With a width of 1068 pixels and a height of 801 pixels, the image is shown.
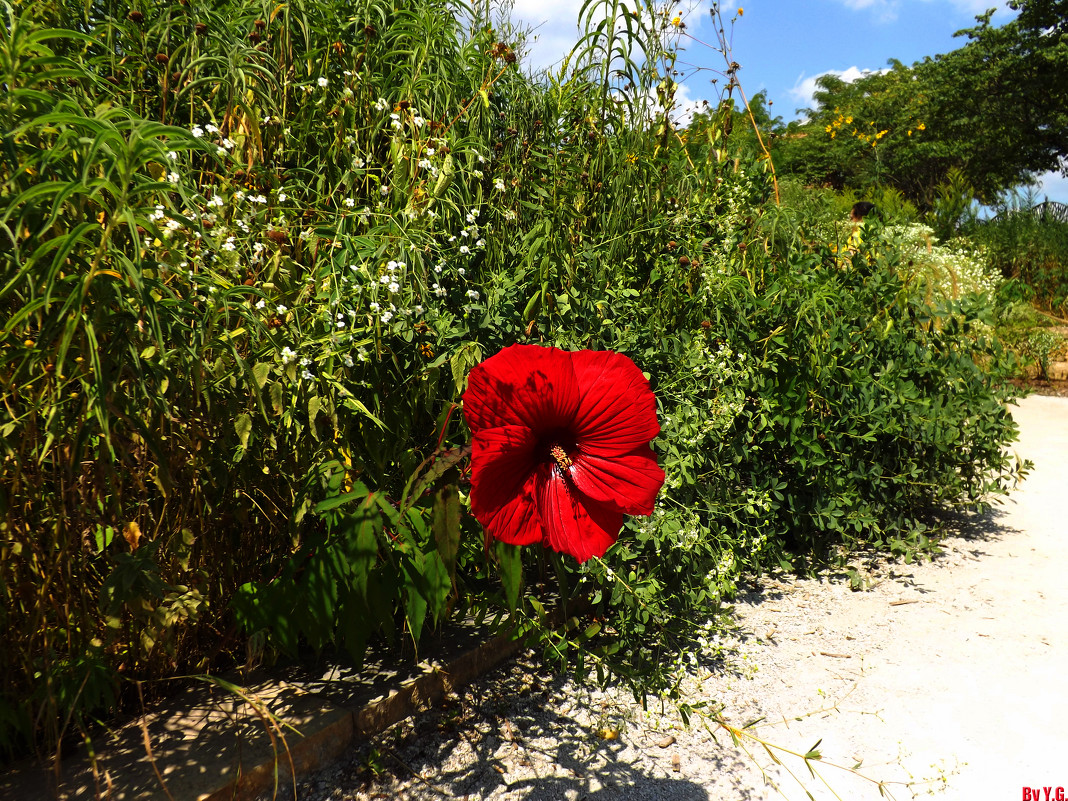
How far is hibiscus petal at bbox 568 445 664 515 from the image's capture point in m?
1.33

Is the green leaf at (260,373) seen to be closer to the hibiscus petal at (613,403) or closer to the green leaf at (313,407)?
the green leaf at (313,407)

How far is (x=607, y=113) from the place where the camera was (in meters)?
2.55

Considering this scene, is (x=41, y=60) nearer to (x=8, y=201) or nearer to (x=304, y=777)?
(x=8, y=201)

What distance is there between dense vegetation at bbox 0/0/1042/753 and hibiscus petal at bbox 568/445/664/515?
25cm

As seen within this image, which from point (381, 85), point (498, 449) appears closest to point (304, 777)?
point (498, 449)

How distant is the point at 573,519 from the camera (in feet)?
4.31

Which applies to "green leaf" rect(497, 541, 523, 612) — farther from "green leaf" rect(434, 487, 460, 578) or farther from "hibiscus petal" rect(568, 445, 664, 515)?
"hibiscus petal" rect(568, 445, 664, 515)

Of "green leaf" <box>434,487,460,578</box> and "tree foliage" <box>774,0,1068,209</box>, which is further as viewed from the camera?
"tree foliage" <box>774,0,1068,209</box>

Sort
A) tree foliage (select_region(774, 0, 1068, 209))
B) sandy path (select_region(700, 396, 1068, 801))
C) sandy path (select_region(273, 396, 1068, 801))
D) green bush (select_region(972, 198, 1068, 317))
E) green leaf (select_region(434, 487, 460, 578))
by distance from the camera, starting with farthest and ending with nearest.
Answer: tree foliage (select_region(774, 0, 1068, 209))
green bush (select_region(972, 198, 1068, 317))
sandy path (select_region(700, 396, 1068, 801))
sandy path (select_region(273, 396, 1068, 801))
green leaf (select_region(434, 487, 460, 578))

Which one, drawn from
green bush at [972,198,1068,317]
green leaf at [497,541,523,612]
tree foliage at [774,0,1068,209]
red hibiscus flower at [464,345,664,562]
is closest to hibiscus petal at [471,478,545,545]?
red hibiscus flower at [464,345,664,562]

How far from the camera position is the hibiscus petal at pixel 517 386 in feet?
4.12

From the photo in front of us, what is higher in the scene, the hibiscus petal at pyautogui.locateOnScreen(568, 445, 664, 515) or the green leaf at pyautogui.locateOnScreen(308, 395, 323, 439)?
the green leaf at pyautogui.locateOnScreen(308, 395, 323, 439)

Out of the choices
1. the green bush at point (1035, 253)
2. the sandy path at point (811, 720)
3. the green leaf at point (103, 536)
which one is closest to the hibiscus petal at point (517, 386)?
the green leaf at point (103, 536)

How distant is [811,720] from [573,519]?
4.12ft
